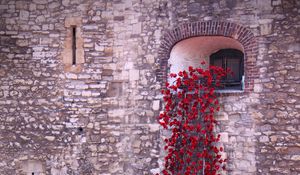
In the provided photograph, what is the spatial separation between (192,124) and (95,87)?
6.10 ft

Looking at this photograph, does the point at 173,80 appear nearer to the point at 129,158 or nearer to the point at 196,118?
the point at 196,118

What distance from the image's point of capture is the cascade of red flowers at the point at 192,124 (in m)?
6.61

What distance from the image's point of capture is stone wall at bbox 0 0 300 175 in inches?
264

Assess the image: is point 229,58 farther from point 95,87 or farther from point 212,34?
point 95,87

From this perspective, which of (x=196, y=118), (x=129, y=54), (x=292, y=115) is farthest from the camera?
(x=129, y=54)

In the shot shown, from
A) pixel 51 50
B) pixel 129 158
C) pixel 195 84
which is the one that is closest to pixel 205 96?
pixel 195 84

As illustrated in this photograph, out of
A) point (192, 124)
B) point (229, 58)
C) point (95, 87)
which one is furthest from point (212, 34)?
point (95, 87)

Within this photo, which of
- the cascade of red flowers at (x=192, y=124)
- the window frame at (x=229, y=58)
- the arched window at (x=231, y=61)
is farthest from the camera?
the arched window at (x=231, y=61)

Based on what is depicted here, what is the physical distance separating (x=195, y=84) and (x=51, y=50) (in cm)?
270

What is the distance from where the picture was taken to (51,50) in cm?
747

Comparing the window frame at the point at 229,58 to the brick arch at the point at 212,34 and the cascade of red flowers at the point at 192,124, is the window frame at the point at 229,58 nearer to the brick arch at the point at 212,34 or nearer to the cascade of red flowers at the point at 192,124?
the cascade of red flowers at the point at 192,124

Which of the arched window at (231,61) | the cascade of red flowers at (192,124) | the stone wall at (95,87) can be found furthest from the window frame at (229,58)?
the stone wall at (95,87)

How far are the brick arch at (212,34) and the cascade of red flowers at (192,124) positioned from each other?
39 cm

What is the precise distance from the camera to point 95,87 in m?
7.34
